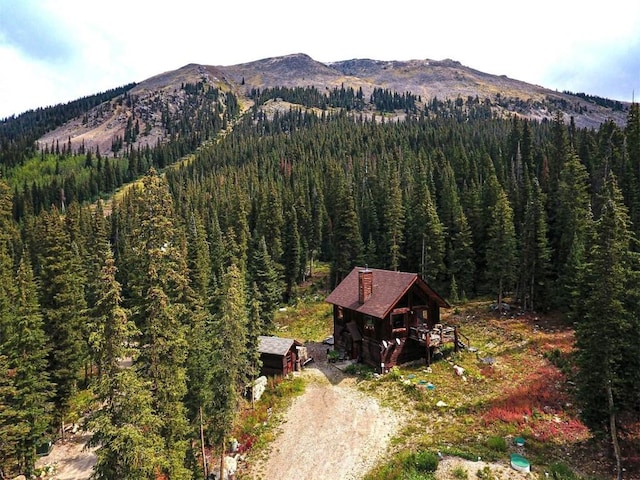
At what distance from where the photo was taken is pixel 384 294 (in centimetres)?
3450

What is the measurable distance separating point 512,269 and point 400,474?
3414 centimetres

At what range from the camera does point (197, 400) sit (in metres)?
23.1

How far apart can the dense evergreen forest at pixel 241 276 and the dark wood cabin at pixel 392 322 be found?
973cm

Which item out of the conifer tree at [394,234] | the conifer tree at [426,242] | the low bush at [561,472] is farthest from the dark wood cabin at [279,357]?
the conifer tree at [426,242]

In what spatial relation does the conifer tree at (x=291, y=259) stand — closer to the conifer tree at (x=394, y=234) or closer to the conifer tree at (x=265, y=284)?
the conifer tree at (x=265, y=284)

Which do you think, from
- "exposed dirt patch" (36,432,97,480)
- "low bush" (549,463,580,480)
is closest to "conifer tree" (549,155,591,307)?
"low bush" (549,463,580,480)

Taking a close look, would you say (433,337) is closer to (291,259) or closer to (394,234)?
(394,234)

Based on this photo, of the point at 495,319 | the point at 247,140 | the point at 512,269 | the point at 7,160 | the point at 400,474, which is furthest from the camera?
the point at 7,160

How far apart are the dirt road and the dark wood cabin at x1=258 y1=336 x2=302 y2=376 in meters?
3.62

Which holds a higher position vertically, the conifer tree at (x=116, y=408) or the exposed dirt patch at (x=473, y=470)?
the conifer tree at (x=116, y=408)

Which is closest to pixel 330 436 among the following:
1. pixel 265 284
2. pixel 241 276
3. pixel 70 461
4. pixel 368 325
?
pixel 368 325

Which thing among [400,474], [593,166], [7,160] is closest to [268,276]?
[400,474]

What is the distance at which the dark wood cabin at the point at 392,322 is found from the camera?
33.2 m

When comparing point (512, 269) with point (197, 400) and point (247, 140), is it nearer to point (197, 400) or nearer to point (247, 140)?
point (197, 400)
